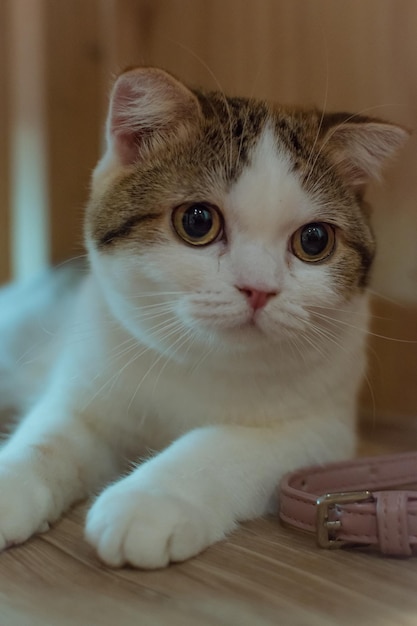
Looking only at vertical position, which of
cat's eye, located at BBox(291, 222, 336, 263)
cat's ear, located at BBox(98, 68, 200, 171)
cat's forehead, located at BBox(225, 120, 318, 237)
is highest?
cat's ear, located at BBox(98, 68, 200, 171)

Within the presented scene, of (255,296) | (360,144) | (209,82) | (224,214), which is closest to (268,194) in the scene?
(224,214)

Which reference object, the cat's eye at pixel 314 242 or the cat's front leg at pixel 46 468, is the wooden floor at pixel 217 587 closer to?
the cat's front leg at pixel 46 468

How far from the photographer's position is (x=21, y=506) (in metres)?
0.97

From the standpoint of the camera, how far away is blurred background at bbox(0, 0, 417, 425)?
68.7 inches

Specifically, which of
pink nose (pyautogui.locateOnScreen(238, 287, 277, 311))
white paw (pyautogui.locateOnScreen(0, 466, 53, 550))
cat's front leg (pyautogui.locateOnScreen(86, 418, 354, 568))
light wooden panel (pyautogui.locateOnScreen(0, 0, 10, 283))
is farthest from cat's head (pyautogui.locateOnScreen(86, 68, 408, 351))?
light wooden panel (pyautogui.locateOnScreen(0, 0, 10, 283))

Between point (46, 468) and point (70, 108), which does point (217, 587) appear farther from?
point (70, 108)

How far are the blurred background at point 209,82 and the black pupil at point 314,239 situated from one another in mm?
531

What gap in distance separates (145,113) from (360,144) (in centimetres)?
39

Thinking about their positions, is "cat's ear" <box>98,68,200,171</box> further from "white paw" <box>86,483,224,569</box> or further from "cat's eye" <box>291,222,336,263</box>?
"white paw" <box>86,483,224,569</box>

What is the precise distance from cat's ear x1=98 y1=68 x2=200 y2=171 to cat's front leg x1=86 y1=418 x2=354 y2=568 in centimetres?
51

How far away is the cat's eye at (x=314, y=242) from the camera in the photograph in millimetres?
1093

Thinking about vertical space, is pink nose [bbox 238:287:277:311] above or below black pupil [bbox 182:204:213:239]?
below

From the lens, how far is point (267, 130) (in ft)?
3.81

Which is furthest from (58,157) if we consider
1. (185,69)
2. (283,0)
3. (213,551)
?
(213,551)
